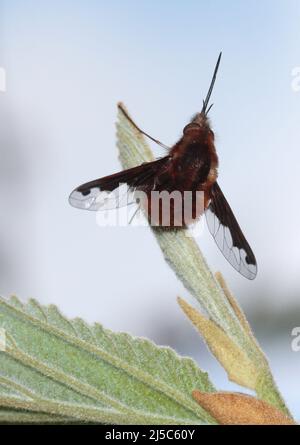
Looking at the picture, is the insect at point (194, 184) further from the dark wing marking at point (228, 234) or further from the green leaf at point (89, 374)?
the green leaf at point (89, 374)

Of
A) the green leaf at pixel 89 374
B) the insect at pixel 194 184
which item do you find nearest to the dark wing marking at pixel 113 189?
the insect at pixel 194 184

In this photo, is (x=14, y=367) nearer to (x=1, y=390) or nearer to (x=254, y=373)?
(x=1, y=390)

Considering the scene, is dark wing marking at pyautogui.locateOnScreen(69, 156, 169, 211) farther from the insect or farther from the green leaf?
the green leaf

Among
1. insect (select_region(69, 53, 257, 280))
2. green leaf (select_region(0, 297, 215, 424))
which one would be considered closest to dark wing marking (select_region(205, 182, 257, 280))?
insect (select_region(69, 53, 257, 280))

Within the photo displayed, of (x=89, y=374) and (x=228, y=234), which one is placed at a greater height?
(x=228, y=234)

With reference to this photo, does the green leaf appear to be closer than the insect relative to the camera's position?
Yes

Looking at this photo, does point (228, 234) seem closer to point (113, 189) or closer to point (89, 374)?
point (113, 189)

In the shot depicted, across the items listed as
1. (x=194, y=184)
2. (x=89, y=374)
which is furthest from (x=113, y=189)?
(x=89, y=374)
